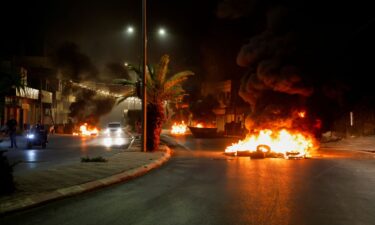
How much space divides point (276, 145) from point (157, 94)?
22.7ft

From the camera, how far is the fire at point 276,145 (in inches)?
870

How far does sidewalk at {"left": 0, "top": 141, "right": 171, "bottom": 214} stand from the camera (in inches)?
358

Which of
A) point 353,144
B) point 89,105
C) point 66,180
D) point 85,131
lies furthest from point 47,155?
point 89,105

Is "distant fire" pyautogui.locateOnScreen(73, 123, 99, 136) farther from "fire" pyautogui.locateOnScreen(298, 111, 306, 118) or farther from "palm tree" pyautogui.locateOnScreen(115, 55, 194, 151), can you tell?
"palm tree" pyautogui.locateOnScreen(115, 55, 194, 151)

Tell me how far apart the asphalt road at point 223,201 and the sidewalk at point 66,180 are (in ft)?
1.01

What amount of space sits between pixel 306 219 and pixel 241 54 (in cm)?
3012

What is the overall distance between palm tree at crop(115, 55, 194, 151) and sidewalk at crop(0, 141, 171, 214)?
727 centimetres

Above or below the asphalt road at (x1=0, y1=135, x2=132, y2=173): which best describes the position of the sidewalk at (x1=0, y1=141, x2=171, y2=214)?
below

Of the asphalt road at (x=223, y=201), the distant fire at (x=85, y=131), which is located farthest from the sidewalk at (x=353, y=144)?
the distant fire at (x=85, y=131)

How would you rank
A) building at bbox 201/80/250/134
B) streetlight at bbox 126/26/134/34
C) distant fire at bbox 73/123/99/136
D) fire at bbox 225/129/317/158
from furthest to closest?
building at bbox 201/80/250/134
distant fire at bbox 73/123/99/136
streetlight at bbox 126/26/134/34
fire at bbox 225/129/317/158

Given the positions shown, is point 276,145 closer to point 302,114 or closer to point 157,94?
point 157,94

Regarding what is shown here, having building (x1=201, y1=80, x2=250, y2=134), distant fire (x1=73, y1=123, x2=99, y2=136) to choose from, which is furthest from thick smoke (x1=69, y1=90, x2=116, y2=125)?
distant fire (x1=73, y1=123, x2=99, y2=136)

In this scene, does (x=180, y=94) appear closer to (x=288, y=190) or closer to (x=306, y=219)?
(x=288, y=190)

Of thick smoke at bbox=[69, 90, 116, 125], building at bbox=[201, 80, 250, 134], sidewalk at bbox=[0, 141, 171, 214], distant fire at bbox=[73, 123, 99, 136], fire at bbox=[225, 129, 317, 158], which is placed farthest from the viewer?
thick smoke at bbox=[69, 90, 116, 125]
